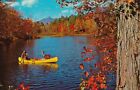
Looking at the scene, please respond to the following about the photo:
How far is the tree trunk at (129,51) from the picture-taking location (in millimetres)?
5461

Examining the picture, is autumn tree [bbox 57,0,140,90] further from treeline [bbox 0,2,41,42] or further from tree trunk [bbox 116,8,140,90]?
treeline [bbox 0,2,41,42]

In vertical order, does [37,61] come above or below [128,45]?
below

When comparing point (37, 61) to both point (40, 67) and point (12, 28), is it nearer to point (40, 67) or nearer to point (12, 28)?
point (40, 67)

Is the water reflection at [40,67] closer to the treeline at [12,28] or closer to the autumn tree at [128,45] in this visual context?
the autumn tree at [128,45]

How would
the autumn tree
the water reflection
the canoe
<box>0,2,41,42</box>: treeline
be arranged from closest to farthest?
1. the autumn tree
2. the water reflection
3. the canoe
4. <box>0,2,41,42</box>: treeline

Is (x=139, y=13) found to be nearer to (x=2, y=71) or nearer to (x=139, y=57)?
(x=139, y=57)

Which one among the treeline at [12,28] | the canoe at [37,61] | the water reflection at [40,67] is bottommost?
the water reflection at [40,67]

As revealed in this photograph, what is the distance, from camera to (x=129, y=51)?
18.1 ft

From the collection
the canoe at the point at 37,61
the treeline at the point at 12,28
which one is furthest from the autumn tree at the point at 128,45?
the treeline at the point at 12,28

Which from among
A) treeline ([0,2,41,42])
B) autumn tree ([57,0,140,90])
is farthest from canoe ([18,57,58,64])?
autumn tree ([57,0,140,90])

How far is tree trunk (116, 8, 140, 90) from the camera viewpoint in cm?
546

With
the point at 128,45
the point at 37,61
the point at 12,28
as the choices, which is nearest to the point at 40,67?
the point at 37,61

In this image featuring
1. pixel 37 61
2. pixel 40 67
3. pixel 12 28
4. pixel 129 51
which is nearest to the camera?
pixel 129 51

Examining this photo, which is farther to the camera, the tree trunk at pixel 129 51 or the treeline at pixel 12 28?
the treeline at pixel 12 28
